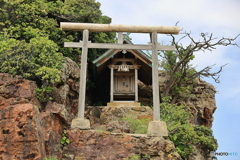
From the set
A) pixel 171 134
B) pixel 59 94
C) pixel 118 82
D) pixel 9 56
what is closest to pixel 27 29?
pixel 9 56

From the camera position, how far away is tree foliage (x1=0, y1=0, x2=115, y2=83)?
11.1m

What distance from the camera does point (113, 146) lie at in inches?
410

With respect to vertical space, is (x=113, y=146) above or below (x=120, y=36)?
below

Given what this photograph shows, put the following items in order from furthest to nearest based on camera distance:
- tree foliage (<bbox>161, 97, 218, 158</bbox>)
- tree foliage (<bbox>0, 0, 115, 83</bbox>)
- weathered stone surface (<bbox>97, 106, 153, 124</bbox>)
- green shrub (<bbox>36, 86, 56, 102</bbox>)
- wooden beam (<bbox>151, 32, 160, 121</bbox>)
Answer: weathered stone surface (<bbox>97, 106, 153, 124</bbox>)
tree foliage (<bbox>161, 97, 218, 158</bbox>)
wooden beam (<bbox>151, 32, 160, 121</bbox>)
tree foliage (<bbox>0, 0, 115, 83</bbox>)
green shrub (<bbox>36, 86, 56, 102</bbox>)

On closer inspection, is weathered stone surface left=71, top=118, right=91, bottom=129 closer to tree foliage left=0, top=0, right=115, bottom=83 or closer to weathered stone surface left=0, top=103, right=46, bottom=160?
tree foliage left=0, top=0, right=115, bottom=83

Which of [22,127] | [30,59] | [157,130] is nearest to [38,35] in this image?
[30,59]

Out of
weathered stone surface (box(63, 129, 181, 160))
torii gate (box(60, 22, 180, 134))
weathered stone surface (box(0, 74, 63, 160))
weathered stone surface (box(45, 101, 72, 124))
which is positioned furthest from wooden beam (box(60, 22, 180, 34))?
weathered stone surface (box(63, 129, 181, 160))

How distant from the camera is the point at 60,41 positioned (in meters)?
16.4

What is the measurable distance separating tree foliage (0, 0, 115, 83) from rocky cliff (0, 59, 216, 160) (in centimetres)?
87

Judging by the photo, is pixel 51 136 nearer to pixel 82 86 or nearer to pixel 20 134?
pixel 20 134

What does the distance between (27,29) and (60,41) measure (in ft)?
10.6

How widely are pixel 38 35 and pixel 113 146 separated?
7.05m

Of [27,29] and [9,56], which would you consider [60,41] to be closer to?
[27,29]

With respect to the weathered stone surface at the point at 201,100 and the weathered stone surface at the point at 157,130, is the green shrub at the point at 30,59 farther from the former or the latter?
the weathered stone surface at the point at 201,100
